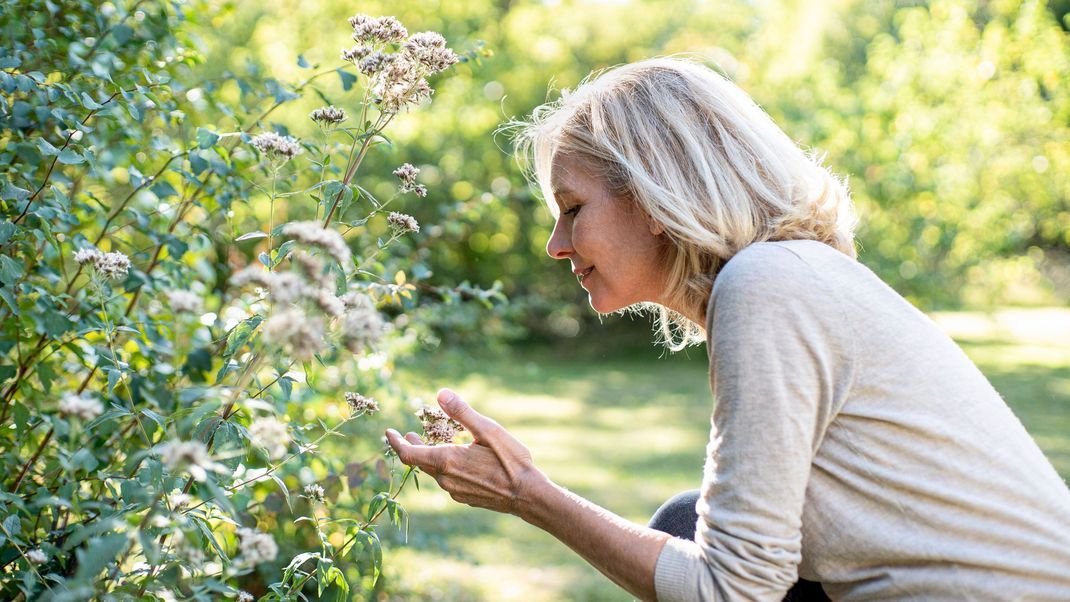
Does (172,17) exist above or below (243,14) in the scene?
below

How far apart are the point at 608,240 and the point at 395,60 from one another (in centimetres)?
52

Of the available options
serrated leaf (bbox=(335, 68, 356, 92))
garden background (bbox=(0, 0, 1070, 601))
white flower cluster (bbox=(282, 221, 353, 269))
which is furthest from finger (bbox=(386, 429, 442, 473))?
garden background (bbox=(0, 0, 1070, 601))

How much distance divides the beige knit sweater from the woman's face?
0.31m

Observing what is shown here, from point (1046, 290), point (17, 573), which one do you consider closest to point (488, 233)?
point (17, 573)

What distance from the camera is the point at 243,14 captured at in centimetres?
1683

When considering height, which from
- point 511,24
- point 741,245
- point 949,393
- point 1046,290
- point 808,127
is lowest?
point 1046,290

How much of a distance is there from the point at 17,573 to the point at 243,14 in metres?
16.6

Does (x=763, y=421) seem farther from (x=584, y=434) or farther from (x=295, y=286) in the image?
(x=584, y=434)

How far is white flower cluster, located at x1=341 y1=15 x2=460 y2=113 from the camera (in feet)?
5.32

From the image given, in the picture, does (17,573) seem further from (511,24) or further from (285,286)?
(511,24)

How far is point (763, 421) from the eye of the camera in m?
1.49

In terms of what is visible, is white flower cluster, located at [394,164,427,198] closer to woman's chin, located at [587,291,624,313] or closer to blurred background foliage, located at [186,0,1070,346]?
woman's chin, located at [587,291,624,313]

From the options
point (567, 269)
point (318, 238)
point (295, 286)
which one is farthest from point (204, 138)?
point (567, 269)

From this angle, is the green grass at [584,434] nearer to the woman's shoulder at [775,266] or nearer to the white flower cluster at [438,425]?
the white flower cluster at [438,425]
